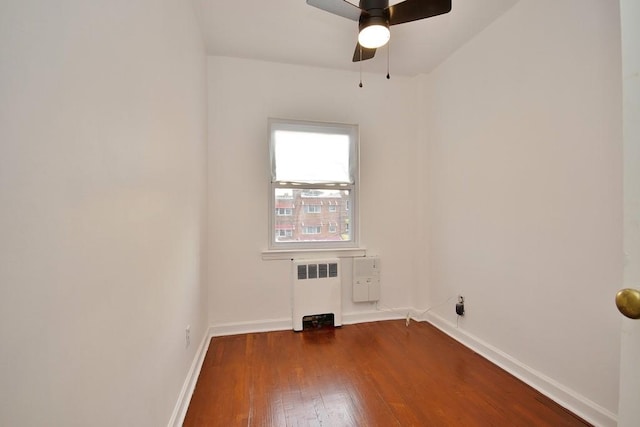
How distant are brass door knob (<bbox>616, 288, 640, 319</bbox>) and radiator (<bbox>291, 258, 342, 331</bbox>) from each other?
2.33 metres

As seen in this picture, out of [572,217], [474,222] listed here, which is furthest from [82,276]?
[474,222]

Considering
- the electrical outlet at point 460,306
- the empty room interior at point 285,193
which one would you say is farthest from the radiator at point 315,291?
the electrical outlet at point 460,306

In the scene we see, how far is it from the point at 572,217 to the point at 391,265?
1.68 metres

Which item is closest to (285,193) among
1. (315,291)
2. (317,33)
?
(315,291)

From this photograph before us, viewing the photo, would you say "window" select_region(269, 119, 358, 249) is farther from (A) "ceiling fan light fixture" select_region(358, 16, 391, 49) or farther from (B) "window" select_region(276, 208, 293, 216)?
(A) "ceiling fan light fixture" select_region(358, 16, 391, 49)

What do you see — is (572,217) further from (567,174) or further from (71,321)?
(71,321)

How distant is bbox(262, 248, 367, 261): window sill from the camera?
2.77 m

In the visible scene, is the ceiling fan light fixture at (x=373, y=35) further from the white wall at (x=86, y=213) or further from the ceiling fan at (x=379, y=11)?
the white wall at (x=86, y=213)

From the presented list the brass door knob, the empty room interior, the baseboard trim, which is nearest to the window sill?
the empty room interior

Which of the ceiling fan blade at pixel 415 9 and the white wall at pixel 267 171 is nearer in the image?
the ceiling fan blade at pixel 415 9

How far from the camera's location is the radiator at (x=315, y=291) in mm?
2746

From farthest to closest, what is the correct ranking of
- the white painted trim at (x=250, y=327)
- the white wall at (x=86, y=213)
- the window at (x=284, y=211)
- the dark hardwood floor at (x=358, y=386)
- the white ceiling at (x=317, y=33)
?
the window at (x=284, y=211) → the white painted trim at (x=250, y=327) → the white ceiling at (x=317, y=33) → the dark hardwood floor at (x=358, y=386) → the white wall at (x=86, y=213)

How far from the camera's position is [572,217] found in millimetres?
1651

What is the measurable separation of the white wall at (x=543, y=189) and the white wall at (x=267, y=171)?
0.58 meters
